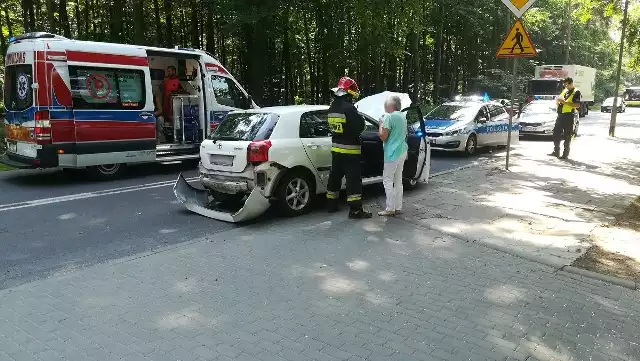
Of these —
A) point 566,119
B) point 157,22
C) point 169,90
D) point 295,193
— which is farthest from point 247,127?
point 157,22

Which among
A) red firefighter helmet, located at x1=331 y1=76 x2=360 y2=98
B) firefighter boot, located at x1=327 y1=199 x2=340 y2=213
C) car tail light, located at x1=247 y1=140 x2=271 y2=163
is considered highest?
red firefighter helmet, located at x1=331 y1=76 x2=360 y2=98

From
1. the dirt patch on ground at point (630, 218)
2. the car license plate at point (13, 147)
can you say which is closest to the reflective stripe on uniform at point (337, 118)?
the dirt patch on ground at point (630, 218)

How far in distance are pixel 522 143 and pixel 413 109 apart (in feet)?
37.8

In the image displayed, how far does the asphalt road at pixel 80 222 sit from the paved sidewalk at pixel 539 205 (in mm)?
2758

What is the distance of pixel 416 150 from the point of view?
28.5ft

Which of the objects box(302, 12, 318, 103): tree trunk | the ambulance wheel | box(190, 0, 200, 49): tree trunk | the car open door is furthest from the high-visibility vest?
box(190, 0, 200, 49): tree trunk

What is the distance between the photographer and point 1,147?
46.8ft

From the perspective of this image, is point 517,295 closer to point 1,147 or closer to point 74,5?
point 1,147

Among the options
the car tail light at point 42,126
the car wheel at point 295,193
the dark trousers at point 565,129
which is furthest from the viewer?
the dark trousers at point 565,129

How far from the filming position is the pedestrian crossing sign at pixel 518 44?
10391 millimetres

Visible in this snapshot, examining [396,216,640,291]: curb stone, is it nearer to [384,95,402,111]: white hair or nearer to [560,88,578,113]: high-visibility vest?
[384,95,402,111]: white hair

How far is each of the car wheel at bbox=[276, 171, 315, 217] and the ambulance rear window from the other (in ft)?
18.1

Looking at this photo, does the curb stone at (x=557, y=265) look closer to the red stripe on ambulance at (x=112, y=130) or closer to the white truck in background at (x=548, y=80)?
the red stripe on ambulance at (x=112, y=130)

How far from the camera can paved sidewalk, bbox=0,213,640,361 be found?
3625mm
